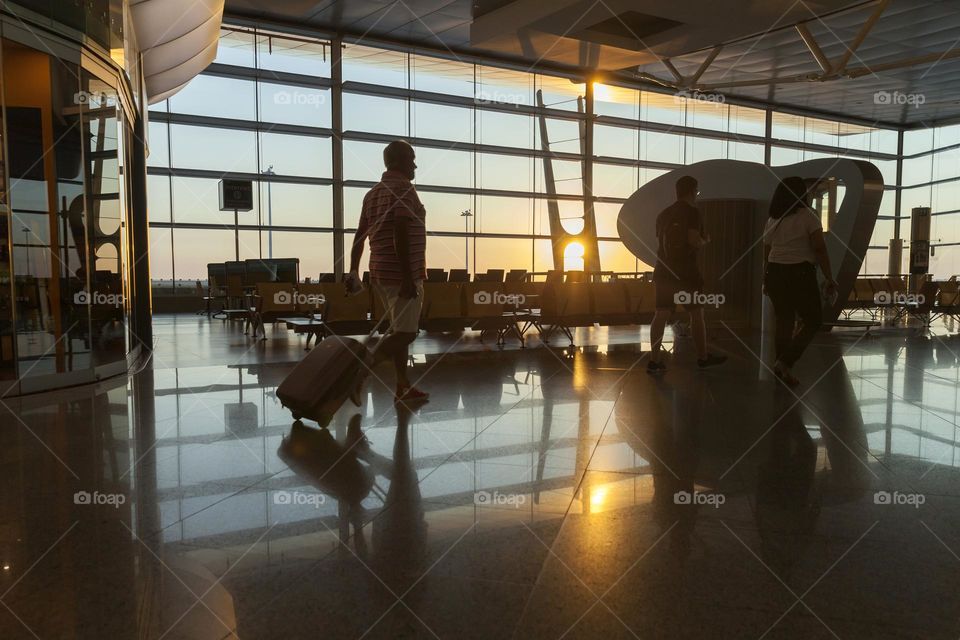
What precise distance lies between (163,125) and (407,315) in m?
15.7

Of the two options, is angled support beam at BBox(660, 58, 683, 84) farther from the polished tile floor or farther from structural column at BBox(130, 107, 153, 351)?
the polished tile floor

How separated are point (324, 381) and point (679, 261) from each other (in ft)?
12.5

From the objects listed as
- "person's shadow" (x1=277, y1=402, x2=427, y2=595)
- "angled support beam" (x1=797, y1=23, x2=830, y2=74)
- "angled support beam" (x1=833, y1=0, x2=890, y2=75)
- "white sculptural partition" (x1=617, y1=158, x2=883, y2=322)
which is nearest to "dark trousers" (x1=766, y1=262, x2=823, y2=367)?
"person's shadow" (x1=277, y1=402, x2=427, y2=595)

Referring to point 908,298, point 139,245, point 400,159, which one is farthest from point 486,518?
point 908,298

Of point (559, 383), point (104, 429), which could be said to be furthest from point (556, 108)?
point (104, 429)

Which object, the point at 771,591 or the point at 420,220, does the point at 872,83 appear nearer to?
the point at 420,220

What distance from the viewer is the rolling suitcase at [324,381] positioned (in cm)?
426

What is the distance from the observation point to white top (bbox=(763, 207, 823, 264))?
5.79m

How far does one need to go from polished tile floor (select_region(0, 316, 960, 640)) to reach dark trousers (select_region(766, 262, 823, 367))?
28.4 inches

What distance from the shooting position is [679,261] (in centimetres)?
667

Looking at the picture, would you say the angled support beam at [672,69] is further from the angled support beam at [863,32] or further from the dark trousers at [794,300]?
the dark trousers at [794,300]

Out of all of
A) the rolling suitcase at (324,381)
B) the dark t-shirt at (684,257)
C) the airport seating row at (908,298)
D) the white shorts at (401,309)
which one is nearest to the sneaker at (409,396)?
the white shorts at (401,309)

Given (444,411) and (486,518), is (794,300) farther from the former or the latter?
(486,518)

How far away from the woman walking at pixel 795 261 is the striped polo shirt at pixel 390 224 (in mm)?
3078
